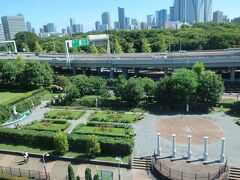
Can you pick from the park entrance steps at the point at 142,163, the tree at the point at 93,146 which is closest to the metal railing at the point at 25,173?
the tree at the point at 93,146

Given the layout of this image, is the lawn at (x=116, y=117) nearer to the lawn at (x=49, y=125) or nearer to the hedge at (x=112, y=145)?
the lawn at (x=49, y=125)

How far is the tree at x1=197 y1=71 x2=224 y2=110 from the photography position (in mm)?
45000

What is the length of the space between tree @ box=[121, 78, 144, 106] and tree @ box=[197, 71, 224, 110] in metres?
9.72

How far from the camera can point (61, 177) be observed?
102ft

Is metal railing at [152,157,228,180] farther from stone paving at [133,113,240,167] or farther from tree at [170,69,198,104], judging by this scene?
tree at [170,69,198,104]

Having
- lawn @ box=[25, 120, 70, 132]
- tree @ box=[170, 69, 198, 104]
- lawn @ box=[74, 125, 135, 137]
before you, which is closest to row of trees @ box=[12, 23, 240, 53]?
tree @ box=[170, 69, 198, 104]

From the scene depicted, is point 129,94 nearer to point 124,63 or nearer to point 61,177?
point 61,177

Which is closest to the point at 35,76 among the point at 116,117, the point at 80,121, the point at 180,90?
the point at 80,121

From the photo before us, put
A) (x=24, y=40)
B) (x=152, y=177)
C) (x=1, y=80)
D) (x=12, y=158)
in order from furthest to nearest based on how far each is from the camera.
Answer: (x=24, y=40)
(x=1, y=80)
(x=12, y=158)
(x=152, y=177)

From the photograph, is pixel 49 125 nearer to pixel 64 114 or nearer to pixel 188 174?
pixel 64 114

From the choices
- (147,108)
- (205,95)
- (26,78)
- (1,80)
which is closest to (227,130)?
(205,95)

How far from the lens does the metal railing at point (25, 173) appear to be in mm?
30969

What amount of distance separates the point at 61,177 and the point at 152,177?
32.9ft

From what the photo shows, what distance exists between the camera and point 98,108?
5028 cm
